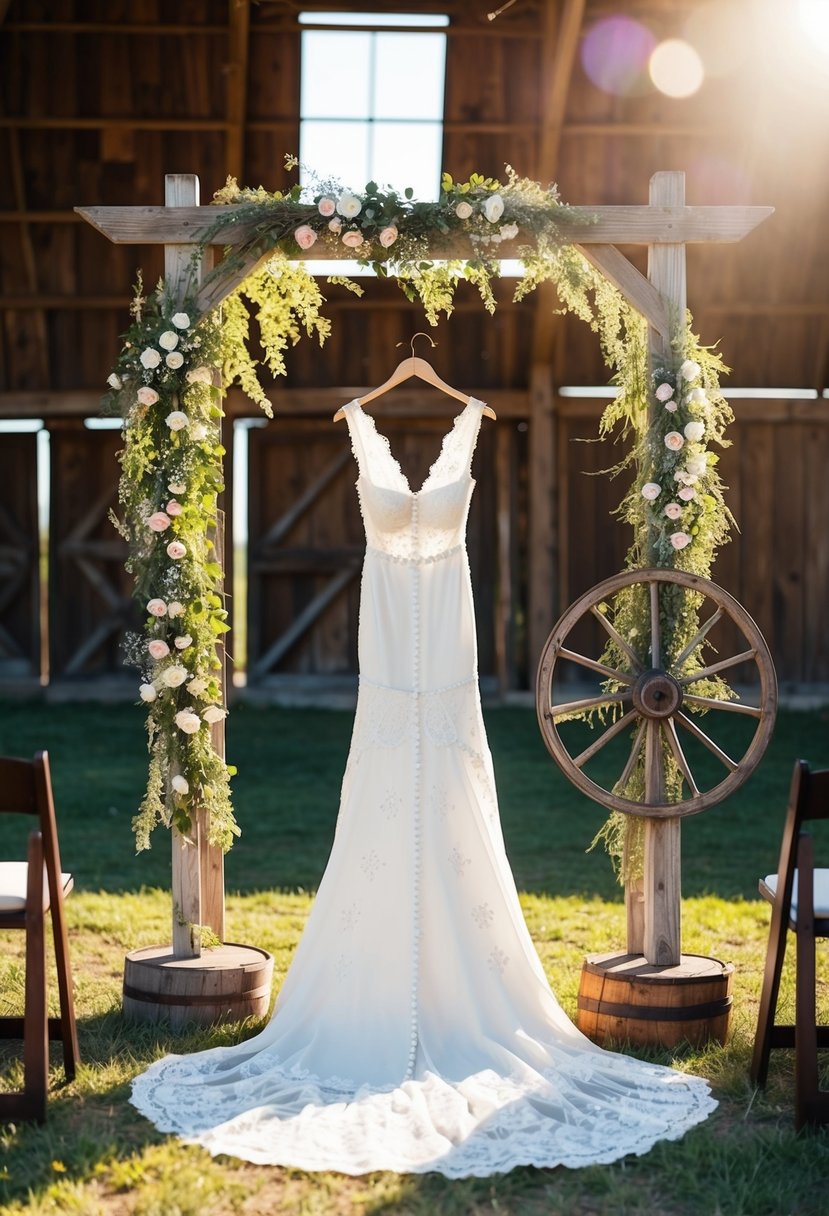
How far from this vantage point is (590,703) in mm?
4113

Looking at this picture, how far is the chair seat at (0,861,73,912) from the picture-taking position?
10.9 ft

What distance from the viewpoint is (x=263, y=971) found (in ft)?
13.6

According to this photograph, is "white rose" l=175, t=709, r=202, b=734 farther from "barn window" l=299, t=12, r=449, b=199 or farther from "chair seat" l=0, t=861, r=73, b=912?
"barn window" l=299, t=12, r=449, b=199

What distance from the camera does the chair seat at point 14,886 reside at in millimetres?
3332

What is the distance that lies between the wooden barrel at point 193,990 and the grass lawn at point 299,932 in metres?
0.08

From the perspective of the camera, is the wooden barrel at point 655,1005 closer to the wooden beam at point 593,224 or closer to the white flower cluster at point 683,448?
the white flower cluster at point 683,448

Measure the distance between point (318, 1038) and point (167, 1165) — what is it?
0.72 m

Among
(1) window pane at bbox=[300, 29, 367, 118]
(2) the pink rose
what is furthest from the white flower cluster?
(1) window pane at bbox=[300, 29, 367, 118]

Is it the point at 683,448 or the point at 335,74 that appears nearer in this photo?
the point at 683,448

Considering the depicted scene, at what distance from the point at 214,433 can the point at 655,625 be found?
1547 millimetres

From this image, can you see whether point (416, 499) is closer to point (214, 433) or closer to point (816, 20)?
point (214, 433)

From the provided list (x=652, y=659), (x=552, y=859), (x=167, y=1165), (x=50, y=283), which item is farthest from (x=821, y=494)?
(x=167, y=1165)

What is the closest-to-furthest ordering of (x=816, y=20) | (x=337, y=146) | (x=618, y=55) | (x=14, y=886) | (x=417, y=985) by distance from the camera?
(x=14, y=886)
(x=417, y=985)
(x=816, y=20)
(x=618, y=55)
(x=337, y=146)

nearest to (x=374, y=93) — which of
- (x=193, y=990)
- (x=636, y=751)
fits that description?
(x=636, y=751)
